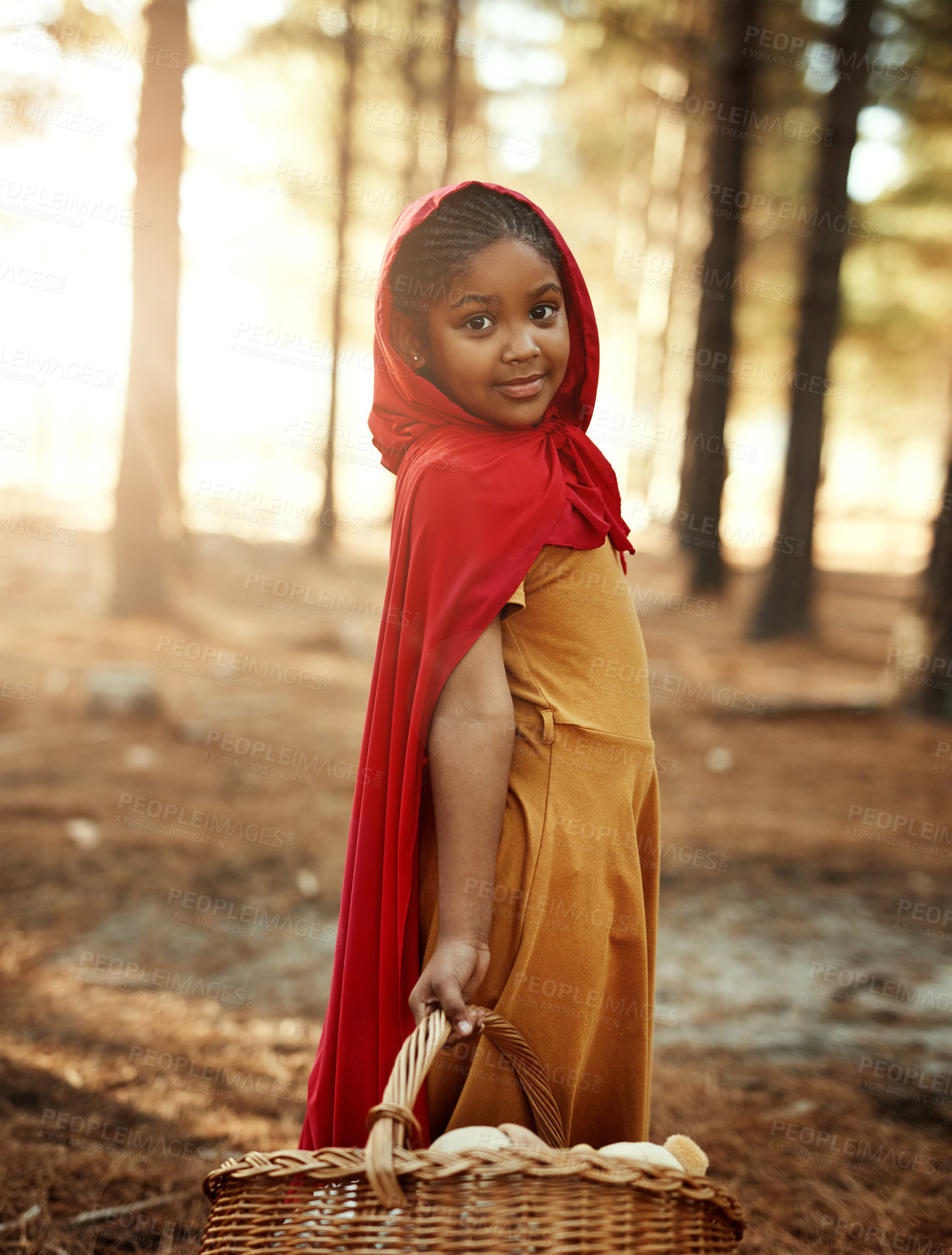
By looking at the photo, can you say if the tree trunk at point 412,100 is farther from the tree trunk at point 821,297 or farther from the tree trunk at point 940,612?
the tree trunk at point 940,612

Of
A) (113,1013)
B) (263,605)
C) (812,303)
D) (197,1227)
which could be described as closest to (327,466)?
(263,605)

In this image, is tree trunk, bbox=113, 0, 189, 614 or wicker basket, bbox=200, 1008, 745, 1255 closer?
wicker basket, bbox=200, 1008, 745, 1255

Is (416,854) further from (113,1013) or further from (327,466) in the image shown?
(327,466)

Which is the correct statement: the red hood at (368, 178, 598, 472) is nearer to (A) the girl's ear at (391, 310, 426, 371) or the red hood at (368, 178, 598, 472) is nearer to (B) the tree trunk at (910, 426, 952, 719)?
(A) the girl's ear at (391, 310, 426, 371)

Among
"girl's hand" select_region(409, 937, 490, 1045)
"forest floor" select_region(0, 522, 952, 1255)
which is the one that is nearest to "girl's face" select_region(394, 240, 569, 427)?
"girl's hand" select_region(409, 937, 490, 1045)

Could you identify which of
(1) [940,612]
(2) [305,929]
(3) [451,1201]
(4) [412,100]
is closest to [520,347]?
(3) [451,1201]

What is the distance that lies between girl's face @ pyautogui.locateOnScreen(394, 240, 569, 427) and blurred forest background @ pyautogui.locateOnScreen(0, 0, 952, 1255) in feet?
7.14

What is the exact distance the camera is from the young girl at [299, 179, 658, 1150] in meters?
1.56

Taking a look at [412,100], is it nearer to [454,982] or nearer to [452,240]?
[452,240]

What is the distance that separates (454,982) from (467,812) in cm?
27

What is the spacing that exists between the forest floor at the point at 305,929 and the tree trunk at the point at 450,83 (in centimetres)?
728

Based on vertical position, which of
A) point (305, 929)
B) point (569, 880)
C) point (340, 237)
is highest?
point (340, 237)

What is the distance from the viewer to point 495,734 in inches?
60.4

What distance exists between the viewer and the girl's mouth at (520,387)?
5.56 feet
